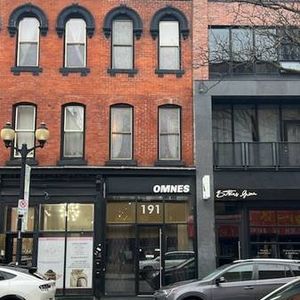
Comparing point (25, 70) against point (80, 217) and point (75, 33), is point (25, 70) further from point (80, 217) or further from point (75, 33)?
point (80, 217)

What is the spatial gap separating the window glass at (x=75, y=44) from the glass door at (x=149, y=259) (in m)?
6.76

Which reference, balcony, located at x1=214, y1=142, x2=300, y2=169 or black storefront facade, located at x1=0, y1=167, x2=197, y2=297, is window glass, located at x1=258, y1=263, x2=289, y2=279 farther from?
balcony, located at x1=214, y1=142, x2=300, y2=169

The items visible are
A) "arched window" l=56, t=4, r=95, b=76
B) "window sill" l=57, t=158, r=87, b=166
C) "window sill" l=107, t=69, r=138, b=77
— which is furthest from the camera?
"arched window" l=56, t=4, r=95, b=76

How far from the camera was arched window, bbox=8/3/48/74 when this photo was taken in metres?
21.4

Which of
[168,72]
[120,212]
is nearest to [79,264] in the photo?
[120,212]

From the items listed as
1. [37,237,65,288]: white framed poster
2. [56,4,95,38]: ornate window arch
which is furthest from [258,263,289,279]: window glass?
[56,4,95,38]: ornate window arch

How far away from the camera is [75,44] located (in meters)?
21.6

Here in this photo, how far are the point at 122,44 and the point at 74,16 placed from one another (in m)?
2.18

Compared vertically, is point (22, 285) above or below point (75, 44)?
below

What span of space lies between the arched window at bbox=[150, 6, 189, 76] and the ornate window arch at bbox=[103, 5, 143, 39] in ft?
1.71

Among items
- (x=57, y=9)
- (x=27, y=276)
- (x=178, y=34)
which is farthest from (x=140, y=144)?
(x=27, y=276)

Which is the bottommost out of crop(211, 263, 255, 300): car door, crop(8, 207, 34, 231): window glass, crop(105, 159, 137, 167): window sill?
crop(211, 263, 255, 300): car door

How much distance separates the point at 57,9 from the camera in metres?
21.7

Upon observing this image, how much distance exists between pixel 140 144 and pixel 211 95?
3255mm
